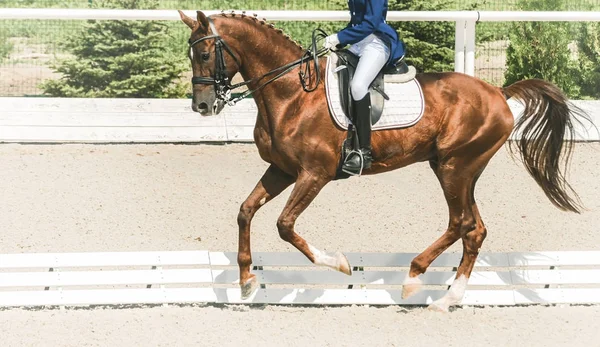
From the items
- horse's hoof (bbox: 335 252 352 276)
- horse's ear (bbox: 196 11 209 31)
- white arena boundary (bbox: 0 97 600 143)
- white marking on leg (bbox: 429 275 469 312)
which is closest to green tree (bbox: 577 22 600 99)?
white arena boundary (bbox: 0 97 600 143)

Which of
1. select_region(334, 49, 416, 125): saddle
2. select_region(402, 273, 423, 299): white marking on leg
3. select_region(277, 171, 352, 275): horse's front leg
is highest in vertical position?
select_region(334, 49, 416, 125): saddle

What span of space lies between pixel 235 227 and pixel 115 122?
3.06 meters

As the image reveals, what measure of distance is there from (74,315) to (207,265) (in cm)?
90

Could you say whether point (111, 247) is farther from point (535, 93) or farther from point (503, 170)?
point (503, 170)

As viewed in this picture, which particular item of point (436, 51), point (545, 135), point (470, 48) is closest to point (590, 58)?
point (436, 51)

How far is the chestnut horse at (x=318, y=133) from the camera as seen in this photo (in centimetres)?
593

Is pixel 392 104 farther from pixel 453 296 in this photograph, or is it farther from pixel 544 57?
pixel 544 57

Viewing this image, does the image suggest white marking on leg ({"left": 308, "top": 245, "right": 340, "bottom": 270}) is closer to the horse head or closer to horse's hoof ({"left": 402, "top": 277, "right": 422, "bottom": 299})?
horse's hoof ({"left": 402, "top": 277, "right": 422, "bottom": 299})

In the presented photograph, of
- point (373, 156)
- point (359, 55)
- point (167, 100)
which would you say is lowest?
point (167, 100)

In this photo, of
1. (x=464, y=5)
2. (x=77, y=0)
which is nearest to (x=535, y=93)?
(x=464, y=5)

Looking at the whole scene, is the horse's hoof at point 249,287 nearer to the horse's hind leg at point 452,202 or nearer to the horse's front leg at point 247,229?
the horse's front leg at point 247,229

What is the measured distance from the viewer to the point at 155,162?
31.6ft

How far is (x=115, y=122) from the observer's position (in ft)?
33.7

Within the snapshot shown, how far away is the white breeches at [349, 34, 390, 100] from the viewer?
5988 mm
